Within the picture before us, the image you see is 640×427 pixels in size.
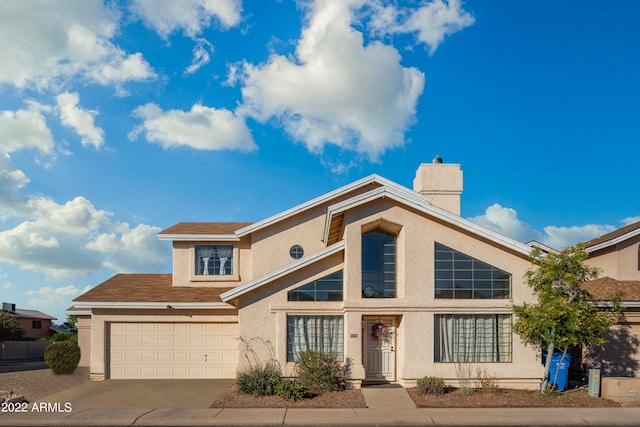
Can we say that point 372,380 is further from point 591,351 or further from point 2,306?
point 2,306

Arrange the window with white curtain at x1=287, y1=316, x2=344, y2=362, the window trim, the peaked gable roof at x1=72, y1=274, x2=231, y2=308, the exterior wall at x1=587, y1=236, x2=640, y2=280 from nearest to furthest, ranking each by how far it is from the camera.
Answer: the window with white curtain at x1=287, y1=316, x2=344, y2=362 < the peaked gable roof at x1=72, y1=274, x2=231, y2=308 < the exterior wall at x1=587, y1=236, x2=640, y2=280 < the window trim

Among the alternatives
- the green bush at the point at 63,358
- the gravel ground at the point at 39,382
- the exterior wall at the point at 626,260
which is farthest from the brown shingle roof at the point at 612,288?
the green bush at the point at 63,358

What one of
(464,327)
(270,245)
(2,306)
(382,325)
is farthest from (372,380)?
(2,306)

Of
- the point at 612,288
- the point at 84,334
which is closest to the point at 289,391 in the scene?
the point at 84,334

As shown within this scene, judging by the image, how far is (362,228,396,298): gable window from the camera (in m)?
17.3

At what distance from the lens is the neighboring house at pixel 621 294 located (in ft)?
60.7

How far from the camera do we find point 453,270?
17.3 metres

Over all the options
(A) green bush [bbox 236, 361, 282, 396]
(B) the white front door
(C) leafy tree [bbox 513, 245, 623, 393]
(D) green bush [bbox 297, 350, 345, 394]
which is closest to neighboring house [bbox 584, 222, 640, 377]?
(C) leafy tree [bbox 513, 245, 623, 393]

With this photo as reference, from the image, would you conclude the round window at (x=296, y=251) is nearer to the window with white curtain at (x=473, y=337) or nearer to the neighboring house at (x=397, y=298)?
the neighboring house at (x=397, y=298)

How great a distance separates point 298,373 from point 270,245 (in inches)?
244

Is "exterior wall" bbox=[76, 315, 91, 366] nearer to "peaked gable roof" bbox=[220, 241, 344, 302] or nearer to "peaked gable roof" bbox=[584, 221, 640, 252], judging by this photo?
"peaked gable roof" bbox=[220, 241, 344, 302]

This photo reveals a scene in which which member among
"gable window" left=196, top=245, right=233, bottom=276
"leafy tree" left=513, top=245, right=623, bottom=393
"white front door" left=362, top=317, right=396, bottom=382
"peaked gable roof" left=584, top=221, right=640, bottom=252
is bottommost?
"white front door" left=362, top=317, right=396, bottom=382

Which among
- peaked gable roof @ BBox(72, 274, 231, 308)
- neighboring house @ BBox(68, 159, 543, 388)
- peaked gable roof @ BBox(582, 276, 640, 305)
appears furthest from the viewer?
peaked gable roof @ BBox(72, 274, 231, 308)

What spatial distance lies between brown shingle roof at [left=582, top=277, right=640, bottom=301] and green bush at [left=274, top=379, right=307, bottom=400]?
401 inches
